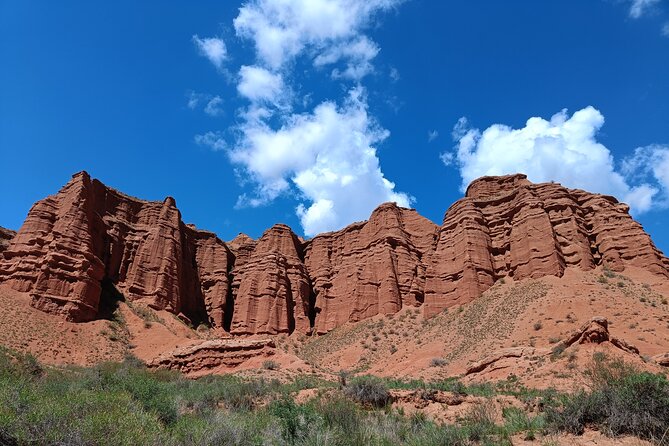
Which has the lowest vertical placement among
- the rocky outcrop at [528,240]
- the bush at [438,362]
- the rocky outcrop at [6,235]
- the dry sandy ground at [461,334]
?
the bush at [438,362]

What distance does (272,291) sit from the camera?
6488cm

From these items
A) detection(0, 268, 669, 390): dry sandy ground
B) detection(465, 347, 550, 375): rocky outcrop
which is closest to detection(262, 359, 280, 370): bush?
detection(0, 268, 669, 390): dry sandy ground

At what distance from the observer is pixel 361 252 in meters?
68.1

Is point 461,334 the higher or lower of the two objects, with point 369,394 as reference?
higher

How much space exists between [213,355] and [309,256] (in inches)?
1690

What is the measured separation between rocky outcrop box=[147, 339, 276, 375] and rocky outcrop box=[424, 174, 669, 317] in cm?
2403

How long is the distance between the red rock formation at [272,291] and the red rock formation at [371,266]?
2812 mm

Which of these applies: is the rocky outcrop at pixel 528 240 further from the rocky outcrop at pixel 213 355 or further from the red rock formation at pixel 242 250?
the red rock formation at pixel 242 250

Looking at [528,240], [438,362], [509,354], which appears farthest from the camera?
[528,240]

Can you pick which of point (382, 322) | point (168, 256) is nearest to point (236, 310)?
point (168, 256)

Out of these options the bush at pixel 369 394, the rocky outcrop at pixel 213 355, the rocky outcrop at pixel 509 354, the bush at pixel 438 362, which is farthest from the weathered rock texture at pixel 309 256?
the bush at pixel 369 394

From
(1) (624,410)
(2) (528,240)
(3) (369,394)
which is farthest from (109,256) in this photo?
(1) (624,410)

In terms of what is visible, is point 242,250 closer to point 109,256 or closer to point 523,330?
point 109,256

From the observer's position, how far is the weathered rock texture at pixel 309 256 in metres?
45.9
